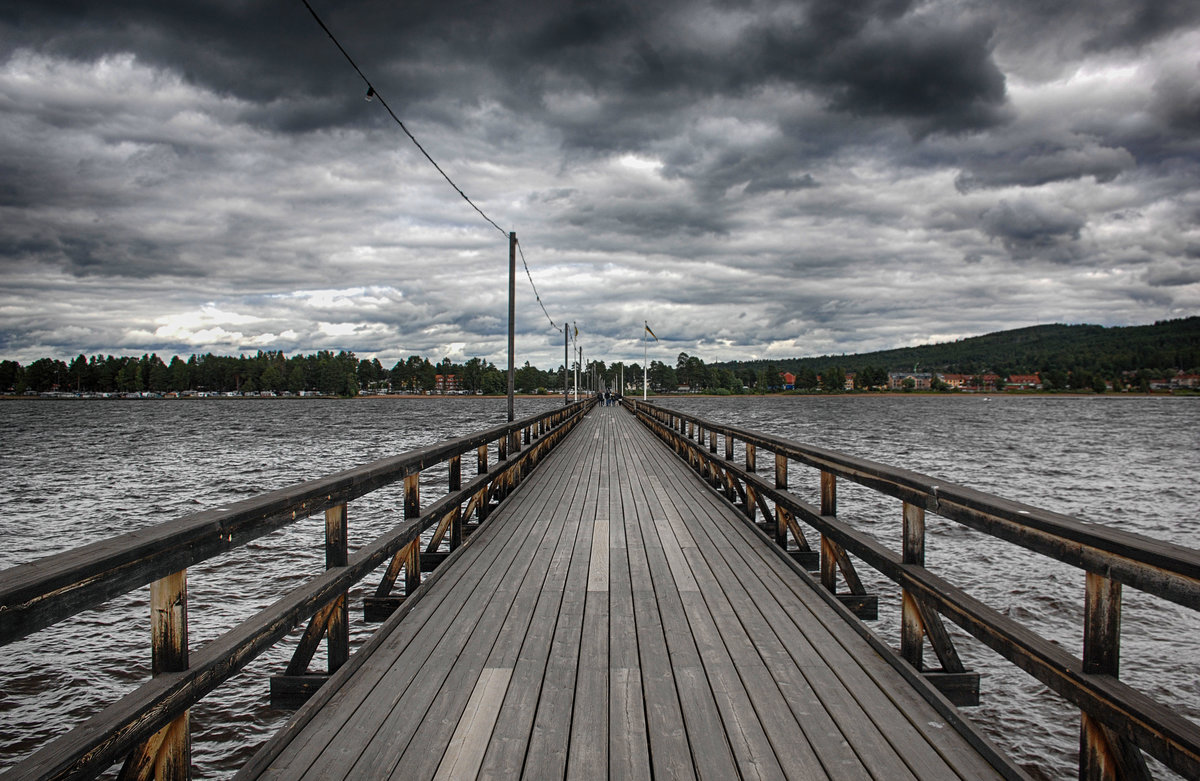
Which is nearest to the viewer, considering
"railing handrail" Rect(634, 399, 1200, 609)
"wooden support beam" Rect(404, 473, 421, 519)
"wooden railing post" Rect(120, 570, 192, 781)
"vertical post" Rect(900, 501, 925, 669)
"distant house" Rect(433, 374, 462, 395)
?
"railing handrail" Rect(634, 399, 1200, 609)

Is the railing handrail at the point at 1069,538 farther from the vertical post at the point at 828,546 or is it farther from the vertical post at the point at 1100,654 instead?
the vertical post at the point at 828,546

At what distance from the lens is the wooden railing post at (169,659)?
1950mm

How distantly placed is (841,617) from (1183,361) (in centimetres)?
21009

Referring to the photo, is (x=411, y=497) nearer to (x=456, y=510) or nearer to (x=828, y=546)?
(x=456, y=510)

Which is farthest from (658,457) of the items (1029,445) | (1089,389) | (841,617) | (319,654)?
(1089,389)

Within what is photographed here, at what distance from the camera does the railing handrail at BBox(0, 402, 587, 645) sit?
1521mm

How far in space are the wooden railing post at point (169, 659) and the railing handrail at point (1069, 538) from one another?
274 centimetres

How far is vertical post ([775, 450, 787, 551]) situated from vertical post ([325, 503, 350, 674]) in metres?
3.45

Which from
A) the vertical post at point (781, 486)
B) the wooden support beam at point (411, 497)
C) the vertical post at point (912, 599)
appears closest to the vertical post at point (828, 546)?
the vertical post at point (781, 486)

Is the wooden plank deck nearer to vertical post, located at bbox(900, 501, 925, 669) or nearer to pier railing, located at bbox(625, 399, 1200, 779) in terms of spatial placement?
vertical post, located at bbox(900, 501, 925, 669)

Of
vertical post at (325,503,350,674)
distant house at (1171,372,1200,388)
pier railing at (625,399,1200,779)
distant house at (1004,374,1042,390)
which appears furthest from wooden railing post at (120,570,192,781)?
distant house at (1171,372,1200,388)

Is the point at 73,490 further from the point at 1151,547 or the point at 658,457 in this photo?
the point at 1151,547

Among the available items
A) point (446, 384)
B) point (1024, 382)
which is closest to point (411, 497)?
point (446, 384)

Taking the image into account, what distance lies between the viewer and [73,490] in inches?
856
